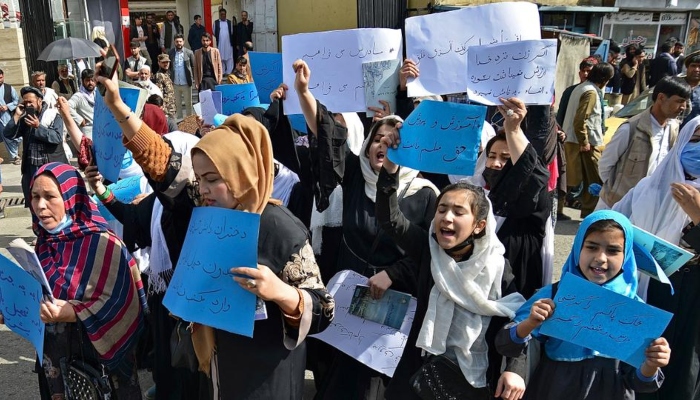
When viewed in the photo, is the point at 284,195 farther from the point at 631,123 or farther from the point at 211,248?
the point at 631,123

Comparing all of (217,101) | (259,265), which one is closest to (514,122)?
(259,265)

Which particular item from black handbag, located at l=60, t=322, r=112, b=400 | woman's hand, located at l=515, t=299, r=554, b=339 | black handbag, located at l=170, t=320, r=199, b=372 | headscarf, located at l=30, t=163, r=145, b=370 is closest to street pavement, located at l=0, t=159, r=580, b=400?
black handbag, located at l=60, t=322, r=112, b=400

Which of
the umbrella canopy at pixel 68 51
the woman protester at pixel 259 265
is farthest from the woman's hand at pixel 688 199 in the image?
the umbrella canopy at pixel 68 51

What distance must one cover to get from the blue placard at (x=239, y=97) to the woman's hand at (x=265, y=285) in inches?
109

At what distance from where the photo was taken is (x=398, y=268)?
274 centimetres

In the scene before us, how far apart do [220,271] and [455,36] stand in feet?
5.76

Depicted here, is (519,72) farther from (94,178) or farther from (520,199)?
(94,178)

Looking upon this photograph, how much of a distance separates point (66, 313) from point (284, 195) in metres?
1.33

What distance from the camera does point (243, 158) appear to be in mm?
1972

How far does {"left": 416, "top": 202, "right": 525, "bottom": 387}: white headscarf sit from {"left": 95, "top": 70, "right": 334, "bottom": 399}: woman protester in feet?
1.62

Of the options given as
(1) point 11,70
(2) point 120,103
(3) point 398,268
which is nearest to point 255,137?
(2) point 120,103

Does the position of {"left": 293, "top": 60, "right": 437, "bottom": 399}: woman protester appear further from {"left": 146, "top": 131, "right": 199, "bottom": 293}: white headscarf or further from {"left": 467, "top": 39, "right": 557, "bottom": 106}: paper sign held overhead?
{"left": 146, "top": 131, "right": 199, "bottom": 293}: white headscarf

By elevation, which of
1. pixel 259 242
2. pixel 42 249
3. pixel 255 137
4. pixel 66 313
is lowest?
pixel 66 313

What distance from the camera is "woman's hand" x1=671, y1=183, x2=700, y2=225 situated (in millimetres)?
2557
